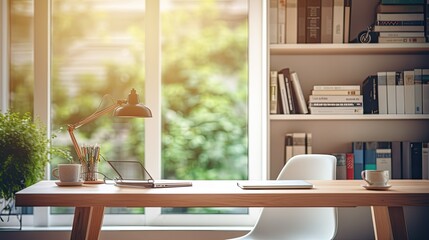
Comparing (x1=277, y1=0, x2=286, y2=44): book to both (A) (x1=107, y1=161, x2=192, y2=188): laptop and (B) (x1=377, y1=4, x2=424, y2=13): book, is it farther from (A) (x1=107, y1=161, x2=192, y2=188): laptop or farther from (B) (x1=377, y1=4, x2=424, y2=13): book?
(A) (x1=107, y1=161, x2=192, y2=188): laptop

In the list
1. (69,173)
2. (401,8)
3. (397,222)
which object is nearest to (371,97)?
(401,8)

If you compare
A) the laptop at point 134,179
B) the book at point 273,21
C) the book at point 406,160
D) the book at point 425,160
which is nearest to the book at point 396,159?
the book at point 406,160

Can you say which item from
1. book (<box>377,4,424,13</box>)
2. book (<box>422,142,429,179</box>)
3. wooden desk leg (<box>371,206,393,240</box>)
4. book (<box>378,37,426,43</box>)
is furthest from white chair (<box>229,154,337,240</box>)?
book (<box>377,4,424,13</box>)

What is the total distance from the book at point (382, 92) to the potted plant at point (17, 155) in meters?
1.92

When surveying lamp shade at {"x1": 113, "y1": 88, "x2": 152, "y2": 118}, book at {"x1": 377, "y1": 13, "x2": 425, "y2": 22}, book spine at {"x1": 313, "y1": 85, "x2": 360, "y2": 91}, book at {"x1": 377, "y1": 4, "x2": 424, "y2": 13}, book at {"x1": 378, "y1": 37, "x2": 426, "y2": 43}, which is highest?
book at {"x1": 377, "y1": 4, "x2": 424, "y2": 13}

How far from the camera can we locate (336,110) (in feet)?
10.9

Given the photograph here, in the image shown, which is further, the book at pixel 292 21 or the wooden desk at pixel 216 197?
the book at pixel 292 21

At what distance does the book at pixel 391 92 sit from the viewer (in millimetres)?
3354

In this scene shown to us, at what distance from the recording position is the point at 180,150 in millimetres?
3736

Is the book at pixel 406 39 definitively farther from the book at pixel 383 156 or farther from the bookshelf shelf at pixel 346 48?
→ the book at pixel 383 156

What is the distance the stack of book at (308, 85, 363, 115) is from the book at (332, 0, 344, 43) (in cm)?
28

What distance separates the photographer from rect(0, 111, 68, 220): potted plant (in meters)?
3.11

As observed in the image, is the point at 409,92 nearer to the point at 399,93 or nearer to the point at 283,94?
the point at 399,93

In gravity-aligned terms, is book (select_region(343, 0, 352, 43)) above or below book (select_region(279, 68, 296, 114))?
above
